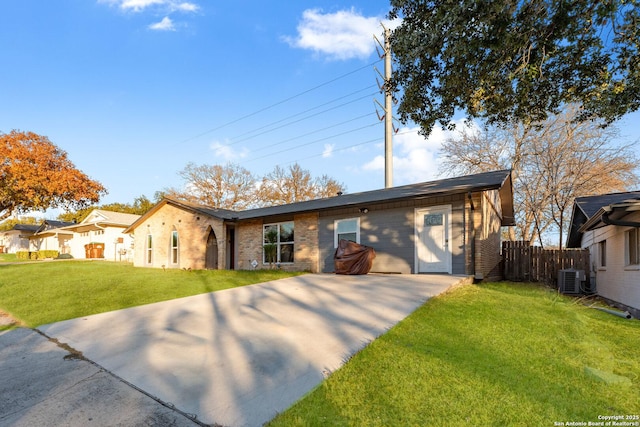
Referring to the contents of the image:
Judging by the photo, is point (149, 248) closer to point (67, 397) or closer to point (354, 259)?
point (354, 259)

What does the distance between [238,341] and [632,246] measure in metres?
9.15

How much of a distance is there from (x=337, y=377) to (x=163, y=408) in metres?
1.60

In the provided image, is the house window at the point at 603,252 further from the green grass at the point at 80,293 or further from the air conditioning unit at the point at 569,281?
the green grass at the point at 80,293

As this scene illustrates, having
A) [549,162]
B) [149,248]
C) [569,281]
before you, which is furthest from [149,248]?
[549,162]

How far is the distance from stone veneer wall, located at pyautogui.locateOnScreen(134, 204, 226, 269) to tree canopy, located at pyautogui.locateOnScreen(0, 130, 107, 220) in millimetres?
6591

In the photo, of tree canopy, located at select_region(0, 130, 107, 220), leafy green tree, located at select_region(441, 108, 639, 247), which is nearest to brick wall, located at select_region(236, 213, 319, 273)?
leafy green tree, located at select_region(441, 108, 639, 247)

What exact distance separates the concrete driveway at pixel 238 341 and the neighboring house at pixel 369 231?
9.55 feet

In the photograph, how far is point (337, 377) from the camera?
133 inches

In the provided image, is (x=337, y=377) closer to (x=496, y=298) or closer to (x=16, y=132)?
(x=496, y=298)

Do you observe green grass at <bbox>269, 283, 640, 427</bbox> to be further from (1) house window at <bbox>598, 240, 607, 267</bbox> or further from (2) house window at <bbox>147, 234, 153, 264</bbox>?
(2) house window at <bbox>147, 234, 153, 264</bbox>

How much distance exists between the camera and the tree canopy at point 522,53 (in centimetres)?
536

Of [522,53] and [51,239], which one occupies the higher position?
[522,53]

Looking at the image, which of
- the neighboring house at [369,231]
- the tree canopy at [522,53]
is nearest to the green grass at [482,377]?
the tree canopy at [522,53]

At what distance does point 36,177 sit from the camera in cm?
2173
